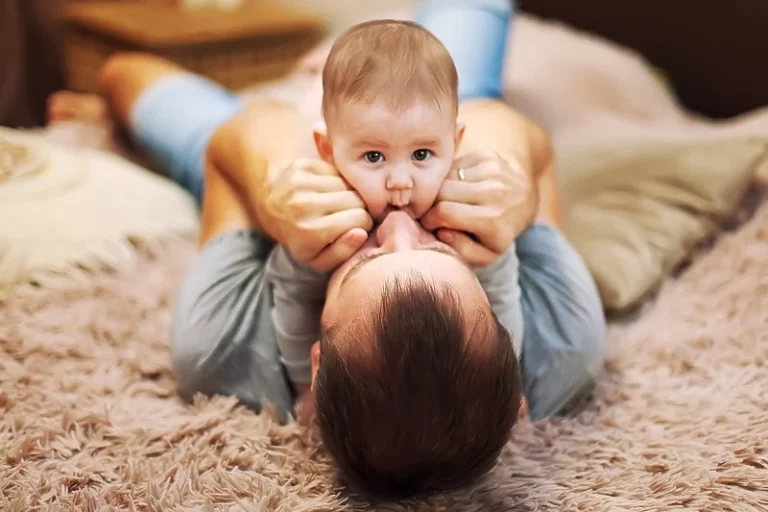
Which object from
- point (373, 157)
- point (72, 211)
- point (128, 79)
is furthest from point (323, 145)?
point (128, 79)

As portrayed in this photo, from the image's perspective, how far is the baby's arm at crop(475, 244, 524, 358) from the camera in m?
0.86

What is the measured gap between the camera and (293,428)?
2.70 ft

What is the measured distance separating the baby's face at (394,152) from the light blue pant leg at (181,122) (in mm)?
576

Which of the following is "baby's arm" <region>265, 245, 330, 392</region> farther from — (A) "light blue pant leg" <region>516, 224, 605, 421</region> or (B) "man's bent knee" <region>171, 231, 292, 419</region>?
(A) "light blue pant leg" <region>516, 224, 605, 421</region>

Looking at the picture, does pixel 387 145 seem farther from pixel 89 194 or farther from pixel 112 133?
pixel 112 133

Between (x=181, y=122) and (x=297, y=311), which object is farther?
(x=181, y=122)

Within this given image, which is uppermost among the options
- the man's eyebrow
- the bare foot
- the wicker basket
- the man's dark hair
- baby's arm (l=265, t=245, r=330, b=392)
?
the man's eyebrow

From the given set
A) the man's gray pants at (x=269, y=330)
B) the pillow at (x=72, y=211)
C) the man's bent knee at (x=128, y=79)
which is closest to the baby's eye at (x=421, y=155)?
the man's gray pants at (x=269, y=330)

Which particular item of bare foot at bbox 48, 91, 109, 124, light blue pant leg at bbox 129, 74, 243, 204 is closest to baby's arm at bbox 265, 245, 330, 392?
light blue pant leg at bbox 129, 74, 243, 204

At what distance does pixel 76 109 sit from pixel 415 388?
1.33 meters

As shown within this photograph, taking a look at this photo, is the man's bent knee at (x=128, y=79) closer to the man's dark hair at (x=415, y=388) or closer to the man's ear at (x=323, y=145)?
the man's ear at (x=323, y=145)

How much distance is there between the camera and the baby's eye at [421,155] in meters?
0.79

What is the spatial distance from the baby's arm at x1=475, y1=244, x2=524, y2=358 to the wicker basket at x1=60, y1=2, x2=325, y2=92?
65.6 inches

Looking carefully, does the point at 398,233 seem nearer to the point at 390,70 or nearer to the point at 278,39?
the point at 390,70
